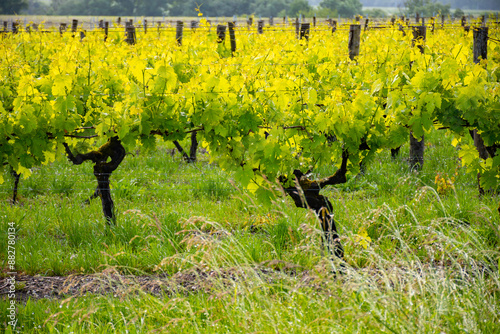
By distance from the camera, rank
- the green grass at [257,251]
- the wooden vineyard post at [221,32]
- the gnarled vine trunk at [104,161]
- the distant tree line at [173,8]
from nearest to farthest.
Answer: the green grass at [257,251]
the gnarled vine trunk at [104,161]
the wooden vineyard post at [221,32]
the distant tree line at [173,8]

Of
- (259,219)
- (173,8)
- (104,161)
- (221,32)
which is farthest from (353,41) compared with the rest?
(173,8)

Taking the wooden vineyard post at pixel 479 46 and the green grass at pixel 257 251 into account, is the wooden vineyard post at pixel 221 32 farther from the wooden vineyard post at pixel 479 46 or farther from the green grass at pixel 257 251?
the wooden vineyard post at pixel 479 46

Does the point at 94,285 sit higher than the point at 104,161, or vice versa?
the point at 104,161

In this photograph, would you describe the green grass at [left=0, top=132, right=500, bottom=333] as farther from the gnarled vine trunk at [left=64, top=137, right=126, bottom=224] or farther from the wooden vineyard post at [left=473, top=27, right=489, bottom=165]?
the wooden vineyard post at [left=473, top=27, right=489, bottom=165]

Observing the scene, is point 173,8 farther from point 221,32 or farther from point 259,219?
point 259,219

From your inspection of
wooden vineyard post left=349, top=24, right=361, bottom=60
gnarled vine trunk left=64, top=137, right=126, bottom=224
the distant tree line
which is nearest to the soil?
gnarled vine trunk left=64, top=137, right=126, bottom=224

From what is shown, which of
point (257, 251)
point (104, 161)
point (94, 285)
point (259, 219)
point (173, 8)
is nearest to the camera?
point (94, 285)

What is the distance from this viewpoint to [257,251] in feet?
12.3

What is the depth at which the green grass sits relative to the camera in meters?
2.52

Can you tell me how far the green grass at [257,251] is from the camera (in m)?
2.52

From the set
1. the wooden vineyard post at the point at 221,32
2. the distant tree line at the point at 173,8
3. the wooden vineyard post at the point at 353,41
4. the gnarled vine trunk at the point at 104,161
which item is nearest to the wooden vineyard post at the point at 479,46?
the wooden vineyard post at the point at 353,41

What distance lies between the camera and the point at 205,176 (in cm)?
580

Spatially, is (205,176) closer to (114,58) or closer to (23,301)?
(114,58)

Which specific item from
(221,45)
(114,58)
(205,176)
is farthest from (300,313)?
(221,45)
